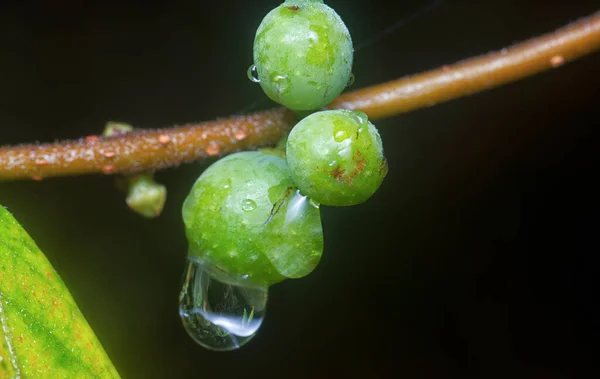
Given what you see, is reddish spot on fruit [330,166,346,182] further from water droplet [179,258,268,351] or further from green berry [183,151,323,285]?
water droplet [179,258,268,351]

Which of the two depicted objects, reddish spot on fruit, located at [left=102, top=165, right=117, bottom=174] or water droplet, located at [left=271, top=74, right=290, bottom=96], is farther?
reddish spot on fruit, located at [left=102, top=165, right=117, bottom=174]

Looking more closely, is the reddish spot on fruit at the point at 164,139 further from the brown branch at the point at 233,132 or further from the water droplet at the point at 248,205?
the water droplet at the point at 248,205

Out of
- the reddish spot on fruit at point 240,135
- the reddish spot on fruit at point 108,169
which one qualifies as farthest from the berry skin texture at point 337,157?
the reddish spot on fruit at point 108,169

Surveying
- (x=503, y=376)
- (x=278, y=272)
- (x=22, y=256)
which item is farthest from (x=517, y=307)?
(x=22, y=256)

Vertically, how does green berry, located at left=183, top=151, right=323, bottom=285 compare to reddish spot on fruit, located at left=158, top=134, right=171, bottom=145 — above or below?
below

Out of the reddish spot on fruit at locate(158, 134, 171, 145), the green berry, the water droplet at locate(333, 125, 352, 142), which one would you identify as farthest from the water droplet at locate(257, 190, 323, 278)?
the reddish spot on fruit at locate(158, 134, 171, 145)
